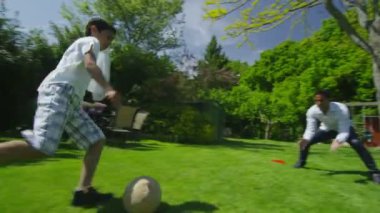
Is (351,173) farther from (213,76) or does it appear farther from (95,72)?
(213,76)

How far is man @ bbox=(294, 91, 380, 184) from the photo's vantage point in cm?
736

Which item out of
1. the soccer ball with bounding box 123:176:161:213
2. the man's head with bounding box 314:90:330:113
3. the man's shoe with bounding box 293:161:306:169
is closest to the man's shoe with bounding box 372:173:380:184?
the man's head with bounding box 314:90:330:113

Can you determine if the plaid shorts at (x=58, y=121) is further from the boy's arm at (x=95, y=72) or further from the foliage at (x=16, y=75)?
the foliage at (x=16, y=75)

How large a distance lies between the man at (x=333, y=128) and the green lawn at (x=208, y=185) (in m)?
0.38

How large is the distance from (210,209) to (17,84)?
39.6 ft

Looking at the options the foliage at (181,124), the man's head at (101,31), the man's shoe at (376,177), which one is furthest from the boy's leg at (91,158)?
the foliage at (181,124)

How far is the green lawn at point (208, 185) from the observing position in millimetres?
5711

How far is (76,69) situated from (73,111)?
0.46m

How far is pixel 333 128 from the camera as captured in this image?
25.7ft

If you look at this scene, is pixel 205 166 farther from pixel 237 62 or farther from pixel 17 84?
pixel 237 62

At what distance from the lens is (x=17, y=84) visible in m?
15.8

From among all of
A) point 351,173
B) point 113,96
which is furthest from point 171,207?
point 351,173

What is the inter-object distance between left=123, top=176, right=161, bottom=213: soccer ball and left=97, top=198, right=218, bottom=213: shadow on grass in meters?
0.17

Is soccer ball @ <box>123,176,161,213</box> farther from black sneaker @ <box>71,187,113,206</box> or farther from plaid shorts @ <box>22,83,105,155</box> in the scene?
plaid shorts @ <box>22,83,105,155</box>
